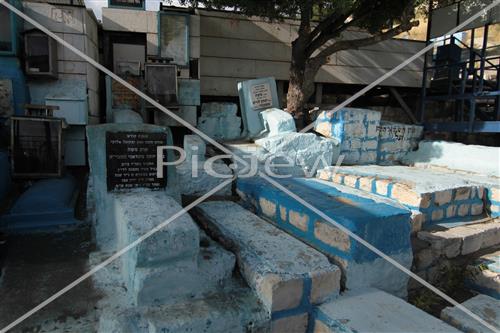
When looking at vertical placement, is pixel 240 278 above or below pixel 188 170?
below

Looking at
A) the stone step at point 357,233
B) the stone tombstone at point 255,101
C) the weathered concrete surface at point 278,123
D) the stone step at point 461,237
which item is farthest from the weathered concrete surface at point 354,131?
the stone step at point 357,233

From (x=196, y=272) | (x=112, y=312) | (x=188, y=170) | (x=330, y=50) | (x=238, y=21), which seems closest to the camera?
(x=112, y=312)

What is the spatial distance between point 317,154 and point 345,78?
17.6 ft

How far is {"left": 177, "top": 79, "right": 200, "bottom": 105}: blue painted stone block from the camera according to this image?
7934 mm

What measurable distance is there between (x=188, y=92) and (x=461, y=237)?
632 cm

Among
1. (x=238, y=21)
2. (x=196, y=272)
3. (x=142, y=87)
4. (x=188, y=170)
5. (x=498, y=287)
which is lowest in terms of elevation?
(x=498, y=287)

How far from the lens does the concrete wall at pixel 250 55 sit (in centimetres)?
897

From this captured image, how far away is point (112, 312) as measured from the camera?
1915mm

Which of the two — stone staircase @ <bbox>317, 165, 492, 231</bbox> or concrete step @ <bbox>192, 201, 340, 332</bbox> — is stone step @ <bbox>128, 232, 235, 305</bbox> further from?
stone staircase @ <bbox>317, 165, 492, 231</bbox>

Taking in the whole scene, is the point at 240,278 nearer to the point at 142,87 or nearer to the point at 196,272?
the point at 196,272

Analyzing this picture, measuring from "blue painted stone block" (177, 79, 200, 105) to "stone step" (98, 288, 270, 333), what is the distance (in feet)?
21.3

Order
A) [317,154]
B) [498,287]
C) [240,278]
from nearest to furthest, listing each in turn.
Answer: [240,278] < [498,287] < [317,154]

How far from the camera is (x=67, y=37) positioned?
671 centimetres

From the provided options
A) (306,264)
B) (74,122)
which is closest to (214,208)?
(306,264)
